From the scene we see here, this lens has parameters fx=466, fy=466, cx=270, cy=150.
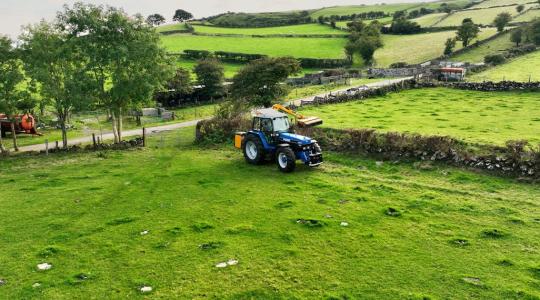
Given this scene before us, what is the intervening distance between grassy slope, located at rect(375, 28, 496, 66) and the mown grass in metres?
12.2

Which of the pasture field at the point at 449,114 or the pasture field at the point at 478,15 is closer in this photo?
the pasture field at the point at 449,114

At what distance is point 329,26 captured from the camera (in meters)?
136

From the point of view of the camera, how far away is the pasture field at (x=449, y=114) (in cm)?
2906

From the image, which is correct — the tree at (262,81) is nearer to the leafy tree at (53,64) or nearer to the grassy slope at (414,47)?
the leafy tree at (53,64)

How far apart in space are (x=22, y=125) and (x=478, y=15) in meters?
113

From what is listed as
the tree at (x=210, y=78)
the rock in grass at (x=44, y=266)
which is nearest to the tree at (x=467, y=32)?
the tree at (x=210, y=78)

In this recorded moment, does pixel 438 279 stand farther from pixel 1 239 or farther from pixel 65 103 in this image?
pixel 65 103

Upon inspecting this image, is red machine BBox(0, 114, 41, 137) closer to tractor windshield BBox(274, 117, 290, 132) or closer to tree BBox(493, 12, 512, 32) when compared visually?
tractor windshield BBox(274, 117, 290, 132)

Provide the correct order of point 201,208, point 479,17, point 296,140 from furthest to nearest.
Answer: point 479,17
point 296,140
point 201,208

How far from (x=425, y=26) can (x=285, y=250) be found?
382 ft

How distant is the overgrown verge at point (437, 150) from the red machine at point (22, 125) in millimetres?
27437

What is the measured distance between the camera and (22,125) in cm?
4278

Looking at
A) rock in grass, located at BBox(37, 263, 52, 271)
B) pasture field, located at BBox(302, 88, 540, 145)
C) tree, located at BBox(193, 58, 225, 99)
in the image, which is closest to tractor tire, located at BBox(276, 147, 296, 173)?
pasture field, located at BBox(302, 88, 540, 145)

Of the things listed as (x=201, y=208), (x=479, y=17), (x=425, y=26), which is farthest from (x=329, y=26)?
(x=201, y=208)
